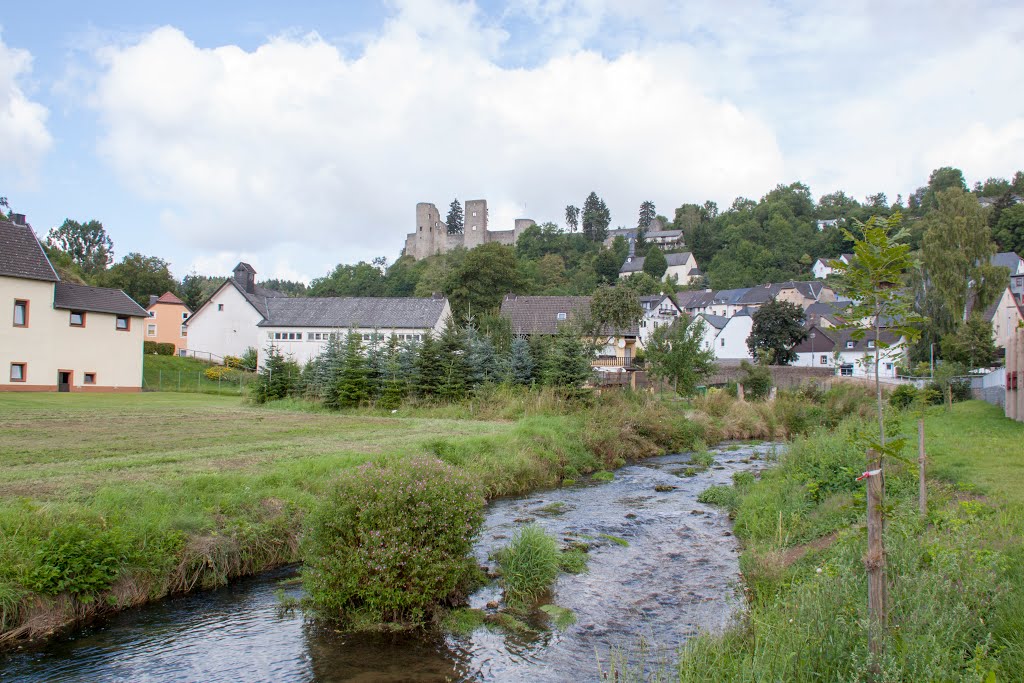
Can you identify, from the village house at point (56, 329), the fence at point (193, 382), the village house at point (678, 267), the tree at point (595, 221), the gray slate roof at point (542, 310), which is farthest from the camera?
the tree at point (595, 221)

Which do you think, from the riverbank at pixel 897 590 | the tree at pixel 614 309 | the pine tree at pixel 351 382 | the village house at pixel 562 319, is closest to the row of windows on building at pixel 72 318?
the pine tree at pixel 351 382

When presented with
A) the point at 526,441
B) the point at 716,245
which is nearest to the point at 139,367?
the point at 526,441

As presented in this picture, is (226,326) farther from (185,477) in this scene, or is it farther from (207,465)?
(185,477)

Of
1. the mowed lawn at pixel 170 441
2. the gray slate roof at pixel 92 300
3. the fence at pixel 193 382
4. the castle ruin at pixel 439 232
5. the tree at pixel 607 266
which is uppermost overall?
the castle ruin at pixel 439 232

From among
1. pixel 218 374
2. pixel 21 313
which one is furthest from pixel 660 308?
pixel 21 313

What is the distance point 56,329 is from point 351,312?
88.8ft

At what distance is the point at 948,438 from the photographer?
17891 millimetres

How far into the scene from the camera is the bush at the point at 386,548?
8.41 meters

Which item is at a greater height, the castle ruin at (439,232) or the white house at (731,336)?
the castle ruin at (439,232)

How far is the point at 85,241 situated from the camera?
111125mm

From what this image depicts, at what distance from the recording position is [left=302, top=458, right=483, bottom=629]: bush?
8.41m

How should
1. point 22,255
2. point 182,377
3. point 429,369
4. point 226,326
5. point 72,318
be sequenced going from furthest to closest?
1. point 226,326
2. point 182,377
3. point 72,318
4. point 22,255
5. point 429,369

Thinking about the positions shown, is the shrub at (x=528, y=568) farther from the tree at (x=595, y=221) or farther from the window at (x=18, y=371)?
the tree at (x=595, y=221)

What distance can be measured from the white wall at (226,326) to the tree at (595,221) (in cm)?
11622
